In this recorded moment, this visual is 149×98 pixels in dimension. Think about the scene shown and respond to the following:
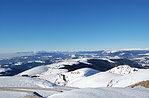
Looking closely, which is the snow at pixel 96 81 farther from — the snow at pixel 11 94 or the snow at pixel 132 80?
the snow at pixel 11 94

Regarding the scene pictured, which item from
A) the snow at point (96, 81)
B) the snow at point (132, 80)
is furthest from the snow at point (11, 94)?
the snow at point (96, 81)

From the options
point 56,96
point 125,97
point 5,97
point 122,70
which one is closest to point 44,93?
point 5,97

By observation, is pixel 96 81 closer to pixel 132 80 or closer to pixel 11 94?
pixel 132 80

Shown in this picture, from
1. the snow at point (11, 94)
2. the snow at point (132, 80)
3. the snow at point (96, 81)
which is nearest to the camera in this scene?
the snow at point (11, 94)

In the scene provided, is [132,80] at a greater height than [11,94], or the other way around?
[11,94]

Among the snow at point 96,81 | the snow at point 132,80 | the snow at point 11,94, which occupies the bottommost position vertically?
the snow at point 96,81

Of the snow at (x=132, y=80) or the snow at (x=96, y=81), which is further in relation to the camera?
the snow at (x=96, y=81)

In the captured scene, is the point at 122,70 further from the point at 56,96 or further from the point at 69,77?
the point at 56,96

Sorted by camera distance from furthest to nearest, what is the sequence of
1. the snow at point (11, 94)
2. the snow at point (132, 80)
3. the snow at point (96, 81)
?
the snow at point (96, 81), the snow at point (132, 80), the snow at point (11, 94)

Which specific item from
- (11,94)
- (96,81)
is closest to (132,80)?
(96,81)

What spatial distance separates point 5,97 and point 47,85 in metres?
16.0

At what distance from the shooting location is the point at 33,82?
141ft

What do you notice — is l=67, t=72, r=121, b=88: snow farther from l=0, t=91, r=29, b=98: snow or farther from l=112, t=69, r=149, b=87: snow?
l=0, t=91, r=29, b=98: snow

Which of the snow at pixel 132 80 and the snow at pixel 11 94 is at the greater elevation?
the snow at pixel 11 94
